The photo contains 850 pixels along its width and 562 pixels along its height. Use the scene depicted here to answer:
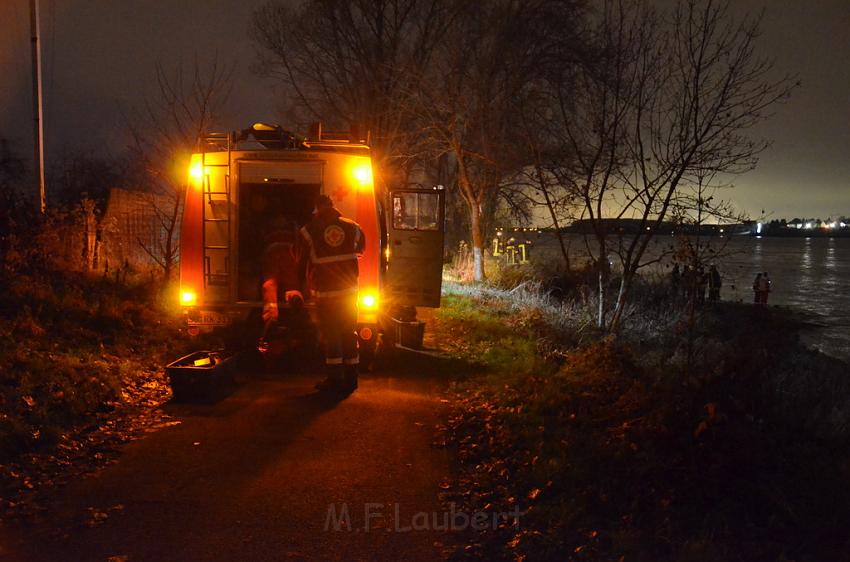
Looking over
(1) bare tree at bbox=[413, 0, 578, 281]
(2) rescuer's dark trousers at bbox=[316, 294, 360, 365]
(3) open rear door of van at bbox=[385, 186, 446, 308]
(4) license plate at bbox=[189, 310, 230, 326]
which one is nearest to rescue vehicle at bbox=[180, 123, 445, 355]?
(4) license plate at bbox=[189, 310, 230, 326]

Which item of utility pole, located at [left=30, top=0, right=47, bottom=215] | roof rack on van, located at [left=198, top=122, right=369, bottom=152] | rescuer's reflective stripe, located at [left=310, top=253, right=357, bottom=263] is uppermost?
utility pole, located at [left=30, top=0, right=47, bottom=215]

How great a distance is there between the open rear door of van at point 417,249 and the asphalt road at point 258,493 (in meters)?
5.45

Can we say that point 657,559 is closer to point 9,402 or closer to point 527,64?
point 9,402

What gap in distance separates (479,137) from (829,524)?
16.7m

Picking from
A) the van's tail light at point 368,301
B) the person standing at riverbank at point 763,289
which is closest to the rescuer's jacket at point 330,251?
the van's tail light at point 368,301

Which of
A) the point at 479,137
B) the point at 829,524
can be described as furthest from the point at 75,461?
the point at 479,137

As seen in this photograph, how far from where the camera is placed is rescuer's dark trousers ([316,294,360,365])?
7.05 meters

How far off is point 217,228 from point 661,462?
553 cm

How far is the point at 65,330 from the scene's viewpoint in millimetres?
8398

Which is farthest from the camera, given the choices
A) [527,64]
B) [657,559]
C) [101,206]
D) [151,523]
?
[527,64]

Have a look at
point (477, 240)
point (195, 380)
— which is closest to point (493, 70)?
point (477, 240)

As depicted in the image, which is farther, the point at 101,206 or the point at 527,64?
the point at 527,64

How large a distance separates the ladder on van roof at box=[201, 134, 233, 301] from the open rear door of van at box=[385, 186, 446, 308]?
372 centimetres

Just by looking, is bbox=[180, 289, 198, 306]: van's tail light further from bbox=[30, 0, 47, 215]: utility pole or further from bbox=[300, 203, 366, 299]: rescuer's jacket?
bbox=[30, 0, 47, 215]: utility pole
